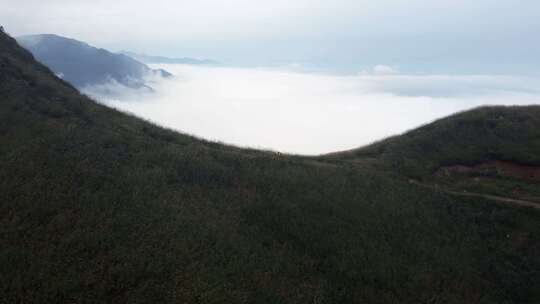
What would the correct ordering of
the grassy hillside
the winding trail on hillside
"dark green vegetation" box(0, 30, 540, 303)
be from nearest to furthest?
"dark green vegetation" box(0, 30, 540, 303), the winding trail on hillside, the grassy hillside

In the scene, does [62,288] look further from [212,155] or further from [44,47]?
[44,47]

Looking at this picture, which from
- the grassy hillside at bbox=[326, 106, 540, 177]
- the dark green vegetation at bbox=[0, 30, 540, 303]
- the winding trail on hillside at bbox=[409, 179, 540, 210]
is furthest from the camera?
the grassy hillside at bbox=[326, 106, 540, 177]

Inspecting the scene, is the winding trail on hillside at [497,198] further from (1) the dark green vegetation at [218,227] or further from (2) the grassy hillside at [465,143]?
(2) the grassy hillside at [465,143]

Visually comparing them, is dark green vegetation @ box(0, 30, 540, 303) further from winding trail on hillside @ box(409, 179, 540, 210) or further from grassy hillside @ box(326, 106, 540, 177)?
grassy hillside @ box(326, 106, 540, 177)

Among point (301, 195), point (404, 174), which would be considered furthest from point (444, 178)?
point (301, 195)

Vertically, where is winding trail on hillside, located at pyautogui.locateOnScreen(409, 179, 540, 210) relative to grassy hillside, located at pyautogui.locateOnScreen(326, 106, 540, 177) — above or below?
→ below

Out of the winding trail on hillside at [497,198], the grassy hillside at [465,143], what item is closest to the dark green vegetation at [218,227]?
the winding trail on hillside at [497,198]

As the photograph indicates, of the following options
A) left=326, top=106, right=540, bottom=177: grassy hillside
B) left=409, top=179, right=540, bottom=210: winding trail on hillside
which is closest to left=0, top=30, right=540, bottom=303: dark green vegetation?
left=409, top=179, right=540, bottom=210: winding trail on hillside

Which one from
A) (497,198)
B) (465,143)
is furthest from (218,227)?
(465,143)

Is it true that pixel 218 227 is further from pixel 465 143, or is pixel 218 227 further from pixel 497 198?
→ pixel 465 143
